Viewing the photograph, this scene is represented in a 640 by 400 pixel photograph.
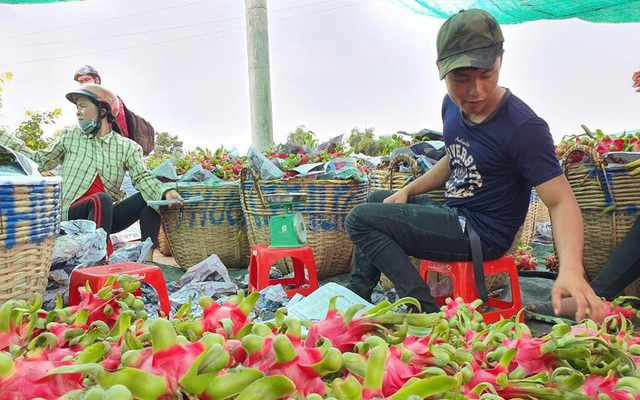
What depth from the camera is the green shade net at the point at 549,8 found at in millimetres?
3656

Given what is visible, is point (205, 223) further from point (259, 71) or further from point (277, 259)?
point (259, 71)

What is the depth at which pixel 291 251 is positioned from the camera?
8.04 ft

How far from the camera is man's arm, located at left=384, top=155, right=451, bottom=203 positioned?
215cm

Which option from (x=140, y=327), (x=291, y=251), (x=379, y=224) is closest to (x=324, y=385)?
(x=140, y=327)

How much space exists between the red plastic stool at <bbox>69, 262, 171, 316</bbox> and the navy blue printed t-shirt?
115 centimetres

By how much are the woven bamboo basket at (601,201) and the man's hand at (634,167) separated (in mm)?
33

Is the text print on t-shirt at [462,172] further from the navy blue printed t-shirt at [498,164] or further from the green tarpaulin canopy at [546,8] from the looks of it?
the green tarpaulin canopy at [546,8]

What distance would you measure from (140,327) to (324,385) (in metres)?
0.22

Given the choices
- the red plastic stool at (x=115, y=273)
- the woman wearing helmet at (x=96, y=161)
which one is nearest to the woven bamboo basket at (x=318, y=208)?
the woman wearing helmet at (x=96, y=161)

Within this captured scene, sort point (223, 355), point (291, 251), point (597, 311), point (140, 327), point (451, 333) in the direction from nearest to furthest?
point (223, 355), point (140, 327), point (451, 333), point (597, 311), point (291, 251)

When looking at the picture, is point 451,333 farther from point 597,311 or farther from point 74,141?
point 74,141

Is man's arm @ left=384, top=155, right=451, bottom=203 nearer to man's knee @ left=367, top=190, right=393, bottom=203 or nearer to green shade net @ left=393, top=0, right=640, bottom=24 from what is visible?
man's knee @ left=367, top=190, right=393, bottom=203

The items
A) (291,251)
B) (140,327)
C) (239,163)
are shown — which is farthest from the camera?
(239,163)

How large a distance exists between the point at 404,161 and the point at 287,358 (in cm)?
208
